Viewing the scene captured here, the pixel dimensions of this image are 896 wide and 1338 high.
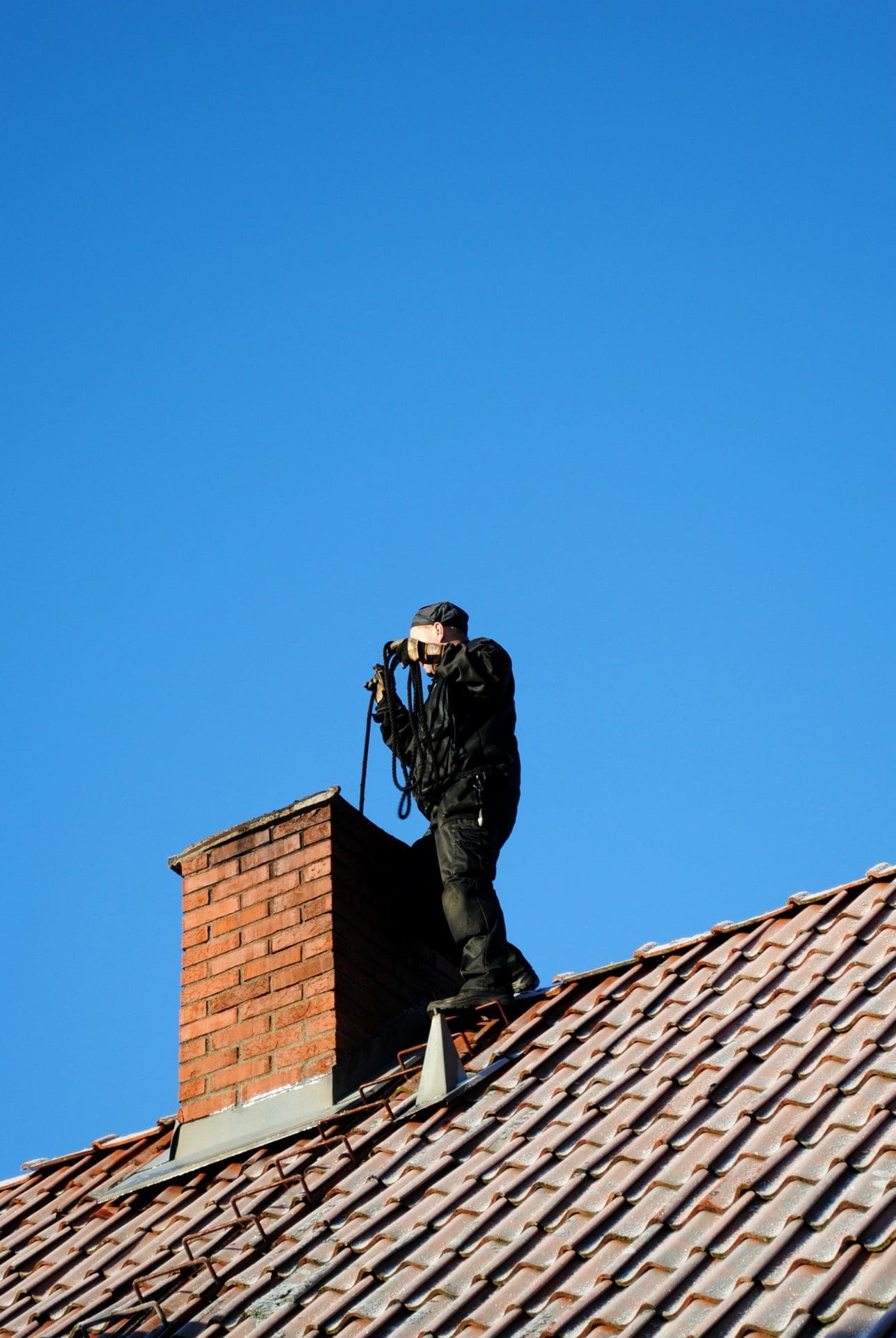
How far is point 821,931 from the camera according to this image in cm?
685

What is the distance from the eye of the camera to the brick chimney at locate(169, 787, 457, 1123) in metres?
7.61

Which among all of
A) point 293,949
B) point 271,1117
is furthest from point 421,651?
point 271,1117

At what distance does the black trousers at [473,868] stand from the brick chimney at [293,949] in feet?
0.51

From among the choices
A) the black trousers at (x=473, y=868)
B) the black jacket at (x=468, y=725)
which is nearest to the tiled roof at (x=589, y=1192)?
the black trousers at (x=473, y=868)

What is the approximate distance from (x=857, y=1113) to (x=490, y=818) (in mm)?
2906

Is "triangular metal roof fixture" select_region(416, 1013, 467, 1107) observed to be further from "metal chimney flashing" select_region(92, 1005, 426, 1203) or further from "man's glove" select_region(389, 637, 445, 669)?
"man's glove" select_region(389, 637, 445, 669)

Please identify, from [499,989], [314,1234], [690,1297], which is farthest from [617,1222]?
[499,989]

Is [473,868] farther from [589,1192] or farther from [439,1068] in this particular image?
[589,1192]

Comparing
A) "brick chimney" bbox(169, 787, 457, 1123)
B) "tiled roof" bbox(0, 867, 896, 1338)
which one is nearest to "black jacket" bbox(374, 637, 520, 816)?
"brick chimney" bbox(169, 787, 457, 1123)

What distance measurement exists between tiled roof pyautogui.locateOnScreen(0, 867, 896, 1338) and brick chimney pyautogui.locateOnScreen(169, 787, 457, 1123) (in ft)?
1.56

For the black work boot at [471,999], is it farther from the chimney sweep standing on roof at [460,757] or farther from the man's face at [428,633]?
the man's face at [428,633]

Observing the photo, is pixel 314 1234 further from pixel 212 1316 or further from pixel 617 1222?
pixel 617 1222

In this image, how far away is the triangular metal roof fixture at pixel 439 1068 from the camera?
6.78 meters

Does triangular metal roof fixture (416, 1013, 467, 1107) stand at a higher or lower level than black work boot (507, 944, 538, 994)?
lower
